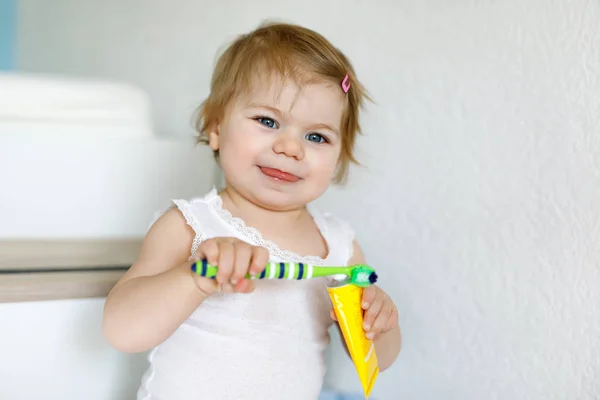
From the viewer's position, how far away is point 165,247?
0.87 m

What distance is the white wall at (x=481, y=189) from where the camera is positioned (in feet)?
2.75

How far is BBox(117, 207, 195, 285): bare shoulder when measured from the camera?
851 millimetres

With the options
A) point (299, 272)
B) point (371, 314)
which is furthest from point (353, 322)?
point (299, 272)

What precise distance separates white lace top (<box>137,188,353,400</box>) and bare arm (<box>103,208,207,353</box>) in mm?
31

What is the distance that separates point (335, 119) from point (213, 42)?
78cm

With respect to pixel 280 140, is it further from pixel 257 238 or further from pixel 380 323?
pixel 380 323

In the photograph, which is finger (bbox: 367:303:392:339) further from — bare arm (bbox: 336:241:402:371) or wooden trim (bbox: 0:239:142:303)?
wooden trim (bbox: 0:239:142:303)

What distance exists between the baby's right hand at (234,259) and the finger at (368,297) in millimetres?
173

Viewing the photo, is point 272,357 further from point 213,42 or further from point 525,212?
point 213,42

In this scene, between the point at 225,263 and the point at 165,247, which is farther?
the point at 165,247

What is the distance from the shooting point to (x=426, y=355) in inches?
40.9

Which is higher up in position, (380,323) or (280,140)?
(280,140)

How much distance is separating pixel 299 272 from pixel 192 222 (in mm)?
193

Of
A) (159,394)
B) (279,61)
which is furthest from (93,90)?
(159,394)
